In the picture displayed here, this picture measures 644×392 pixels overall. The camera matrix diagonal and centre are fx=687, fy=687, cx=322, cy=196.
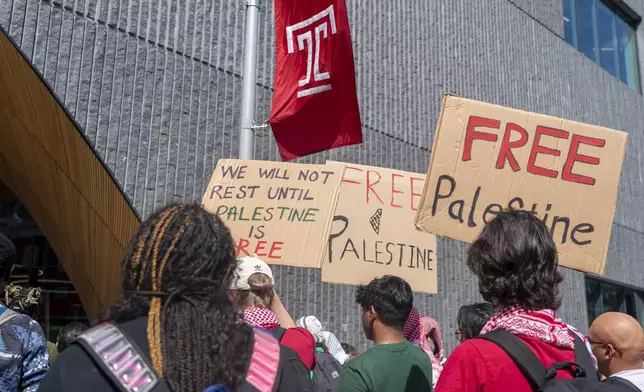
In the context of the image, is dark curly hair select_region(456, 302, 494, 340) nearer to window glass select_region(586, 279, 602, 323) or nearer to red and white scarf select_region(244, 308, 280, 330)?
red and white scarf select_region(244, 308, 280, 330)

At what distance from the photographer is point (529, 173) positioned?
4.23 metres

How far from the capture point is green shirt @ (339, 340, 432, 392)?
A: 3.02 metres

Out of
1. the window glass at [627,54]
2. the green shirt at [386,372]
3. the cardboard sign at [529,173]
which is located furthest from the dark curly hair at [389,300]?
the window glass at [627,54]

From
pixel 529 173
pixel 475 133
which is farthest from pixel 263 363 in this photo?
pixel 529 173

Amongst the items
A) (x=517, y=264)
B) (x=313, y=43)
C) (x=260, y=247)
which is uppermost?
(x=313, y=43)

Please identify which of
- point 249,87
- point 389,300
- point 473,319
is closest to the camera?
point 389,300

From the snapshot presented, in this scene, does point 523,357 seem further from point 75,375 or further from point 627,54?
point 627,54

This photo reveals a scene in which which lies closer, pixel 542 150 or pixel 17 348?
pixel 17 348

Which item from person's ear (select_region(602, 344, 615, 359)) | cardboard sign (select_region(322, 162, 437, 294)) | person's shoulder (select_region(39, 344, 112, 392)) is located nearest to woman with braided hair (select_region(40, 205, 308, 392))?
person's shoulder (select_region(39, 344, 112, 392))

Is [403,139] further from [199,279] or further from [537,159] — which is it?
[199,279]

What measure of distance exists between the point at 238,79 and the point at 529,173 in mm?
4618

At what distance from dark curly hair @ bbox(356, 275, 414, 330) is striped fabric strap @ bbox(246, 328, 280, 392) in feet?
5.05

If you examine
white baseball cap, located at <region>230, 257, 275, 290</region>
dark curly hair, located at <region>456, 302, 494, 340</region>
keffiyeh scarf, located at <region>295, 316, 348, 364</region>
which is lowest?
keffiyeh scarf, located at <region>295, 316, 348, 364</region>

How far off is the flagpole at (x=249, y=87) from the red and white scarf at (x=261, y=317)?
2.60 metres
